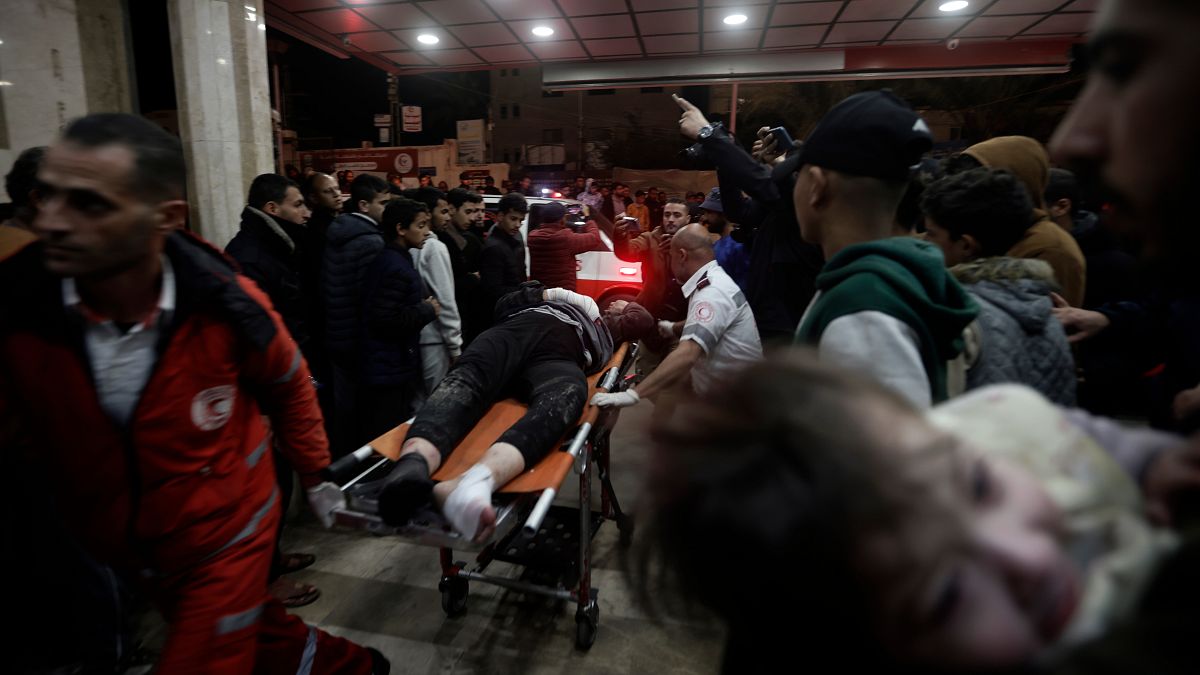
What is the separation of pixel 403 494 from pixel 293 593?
4.49 ft

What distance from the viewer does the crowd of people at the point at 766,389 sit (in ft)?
1.66

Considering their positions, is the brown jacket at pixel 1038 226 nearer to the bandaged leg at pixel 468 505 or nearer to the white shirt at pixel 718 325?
the white shirt at pixel 718 325

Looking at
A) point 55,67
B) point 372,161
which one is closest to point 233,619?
point 55,67

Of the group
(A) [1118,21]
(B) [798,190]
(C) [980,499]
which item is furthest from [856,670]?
(B) [798,190]

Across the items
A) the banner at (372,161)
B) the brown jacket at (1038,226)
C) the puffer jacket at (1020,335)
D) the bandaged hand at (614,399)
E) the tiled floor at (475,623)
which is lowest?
the tiled floor at (475,623)

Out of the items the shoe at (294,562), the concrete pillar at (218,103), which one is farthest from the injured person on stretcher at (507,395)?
the concrete pillar at (218,103)

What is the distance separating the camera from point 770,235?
2.65 metres

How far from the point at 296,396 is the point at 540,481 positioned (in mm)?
934

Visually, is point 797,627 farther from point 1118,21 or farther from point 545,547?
point 545,547

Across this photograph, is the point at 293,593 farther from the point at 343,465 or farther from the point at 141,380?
the point at 141,380

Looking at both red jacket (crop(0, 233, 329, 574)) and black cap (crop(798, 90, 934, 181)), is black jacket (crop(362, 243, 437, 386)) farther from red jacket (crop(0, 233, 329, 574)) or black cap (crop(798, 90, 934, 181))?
black cap (crop(798, 90, 934, 181))

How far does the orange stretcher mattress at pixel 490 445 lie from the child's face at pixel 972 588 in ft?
5.61

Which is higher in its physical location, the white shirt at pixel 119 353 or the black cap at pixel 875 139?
the black cap at pixel 875 139

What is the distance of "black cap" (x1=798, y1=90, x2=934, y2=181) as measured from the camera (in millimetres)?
1289
